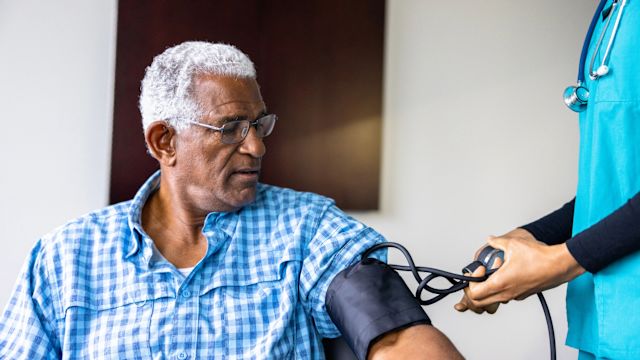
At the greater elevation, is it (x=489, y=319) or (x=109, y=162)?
(x=109, y=162)

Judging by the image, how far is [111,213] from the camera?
4.57ft

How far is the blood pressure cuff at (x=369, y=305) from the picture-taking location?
3.35 ft

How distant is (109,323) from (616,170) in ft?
3.46

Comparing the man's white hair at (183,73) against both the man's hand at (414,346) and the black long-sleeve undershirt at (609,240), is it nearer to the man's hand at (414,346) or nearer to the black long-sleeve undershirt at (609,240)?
the man's hand at (414,346)

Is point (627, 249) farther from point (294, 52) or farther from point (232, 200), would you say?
point (294, 52)

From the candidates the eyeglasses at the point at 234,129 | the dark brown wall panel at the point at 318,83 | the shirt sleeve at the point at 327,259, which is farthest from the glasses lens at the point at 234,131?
the dark brown wall panel at the point at 318,83

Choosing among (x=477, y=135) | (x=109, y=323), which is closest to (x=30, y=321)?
(x=109, y=323)

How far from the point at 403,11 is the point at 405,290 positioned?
120 cm

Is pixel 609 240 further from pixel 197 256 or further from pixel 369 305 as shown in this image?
pixel 197 256

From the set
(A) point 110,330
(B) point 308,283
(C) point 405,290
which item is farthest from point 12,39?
(C) point 405,290

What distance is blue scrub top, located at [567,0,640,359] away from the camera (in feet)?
3.01

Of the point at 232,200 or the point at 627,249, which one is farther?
the point at 232,200

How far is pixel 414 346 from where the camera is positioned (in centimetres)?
102

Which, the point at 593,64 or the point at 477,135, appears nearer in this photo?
the point at 593,64
